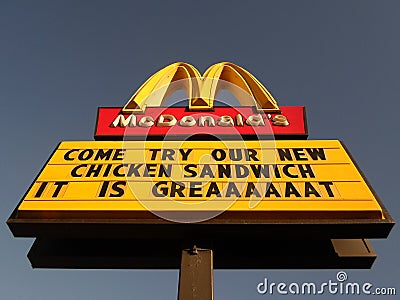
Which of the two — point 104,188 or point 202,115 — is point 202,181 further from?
point 202,115

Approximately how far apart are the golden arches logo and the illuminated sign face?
1567 mm

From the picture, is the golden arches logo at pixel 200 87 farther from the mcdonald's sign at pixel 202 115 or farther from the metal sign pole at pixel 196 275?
the metal sign pole at pixel 196 275

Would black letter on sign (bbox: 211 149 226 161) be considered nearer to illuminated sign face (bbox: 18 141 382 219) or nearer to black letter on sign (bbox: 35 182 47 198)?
illuminated sign face (bbox: 18 141 382 219)

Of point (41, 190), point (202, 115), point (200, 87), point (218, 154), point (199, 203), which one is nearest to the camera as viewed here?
point (199, 203)

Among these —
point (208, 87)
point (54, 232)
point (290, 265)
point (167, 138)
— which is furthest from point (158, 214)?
point (208, 87)

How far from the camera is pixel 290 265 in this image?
206 inches

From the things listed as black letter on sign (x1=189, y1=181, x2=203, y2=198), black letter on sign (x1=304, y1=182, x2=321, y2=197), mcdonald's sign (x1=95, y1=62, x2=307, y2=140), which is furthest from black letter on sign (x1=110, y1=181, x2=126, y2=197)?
black letter on sign (x1=304, y1=182, x2=321, y2=197)

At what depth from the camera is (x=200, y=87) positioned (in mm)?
8219

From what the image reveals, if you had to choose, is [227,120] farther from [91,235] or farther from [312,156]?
[91,235]

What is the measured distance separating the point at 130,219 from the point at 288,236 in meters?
1.66

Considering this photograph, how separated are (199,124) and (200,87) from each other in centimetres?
131

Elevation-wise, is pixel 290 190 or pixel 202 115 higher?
pixel 202 115

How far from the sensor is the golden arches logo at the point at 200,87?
7.68 metres

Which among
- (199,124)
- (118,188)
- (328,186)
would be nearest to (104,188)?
(118,188)
